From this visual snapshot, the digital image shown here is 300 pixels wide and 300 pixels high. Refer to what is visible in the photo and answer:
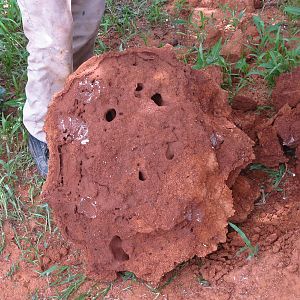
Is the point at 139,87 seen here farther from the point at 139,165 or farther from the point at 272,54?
the point at 272,54

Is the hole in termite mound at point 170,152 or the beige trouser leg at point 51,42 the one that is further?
the beige trouser leg at point 51,42

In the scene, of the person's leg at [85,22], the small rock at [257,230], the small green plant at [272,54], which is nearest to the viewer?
the small rock at [257,230]

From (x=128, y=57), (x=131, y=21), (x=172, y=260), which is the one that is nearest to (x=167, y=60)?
(x=128, y=57)

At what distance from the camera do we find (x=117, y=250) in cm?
255

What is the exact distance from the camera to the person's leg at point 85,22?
3150mm

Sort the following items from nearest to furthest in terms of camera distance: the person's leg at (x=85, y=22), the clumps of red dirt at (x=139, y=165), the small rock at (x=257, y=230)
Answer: the clumps of red dirt at (x=139, y=165)
the small rock at (x=257, y=230)
the person's leg at (x=85, y=22)

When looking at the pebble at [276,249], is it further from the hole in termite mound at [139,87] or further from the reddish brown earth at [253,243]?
the hole in termite mound at [139,87]

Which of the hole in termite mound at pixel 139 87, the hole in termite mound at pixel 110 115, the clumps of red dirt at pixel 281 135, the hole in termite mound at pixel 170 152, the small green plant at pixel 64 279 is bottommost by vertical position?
the small green plant at pixel 64 279

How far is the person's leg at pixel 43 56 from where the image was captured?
2.67 metres

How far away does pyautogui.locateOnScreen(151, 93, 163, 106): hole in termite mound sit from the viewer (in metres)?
2.56

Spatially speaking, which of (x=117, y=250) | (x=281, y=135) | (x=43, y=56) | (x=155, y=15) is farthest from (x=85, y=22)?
(x=117, y=250)

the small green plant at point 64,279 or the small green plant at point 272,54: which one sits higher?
the small green plant at point 272,54

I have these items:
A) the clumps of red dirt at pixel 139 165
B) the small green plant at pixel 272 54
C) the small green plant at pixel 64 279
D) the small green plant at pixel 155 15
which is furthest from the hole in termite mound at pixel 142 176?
the small green plant at pixel 155 15

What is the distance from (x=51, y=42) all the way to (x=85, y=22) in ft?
1.64
